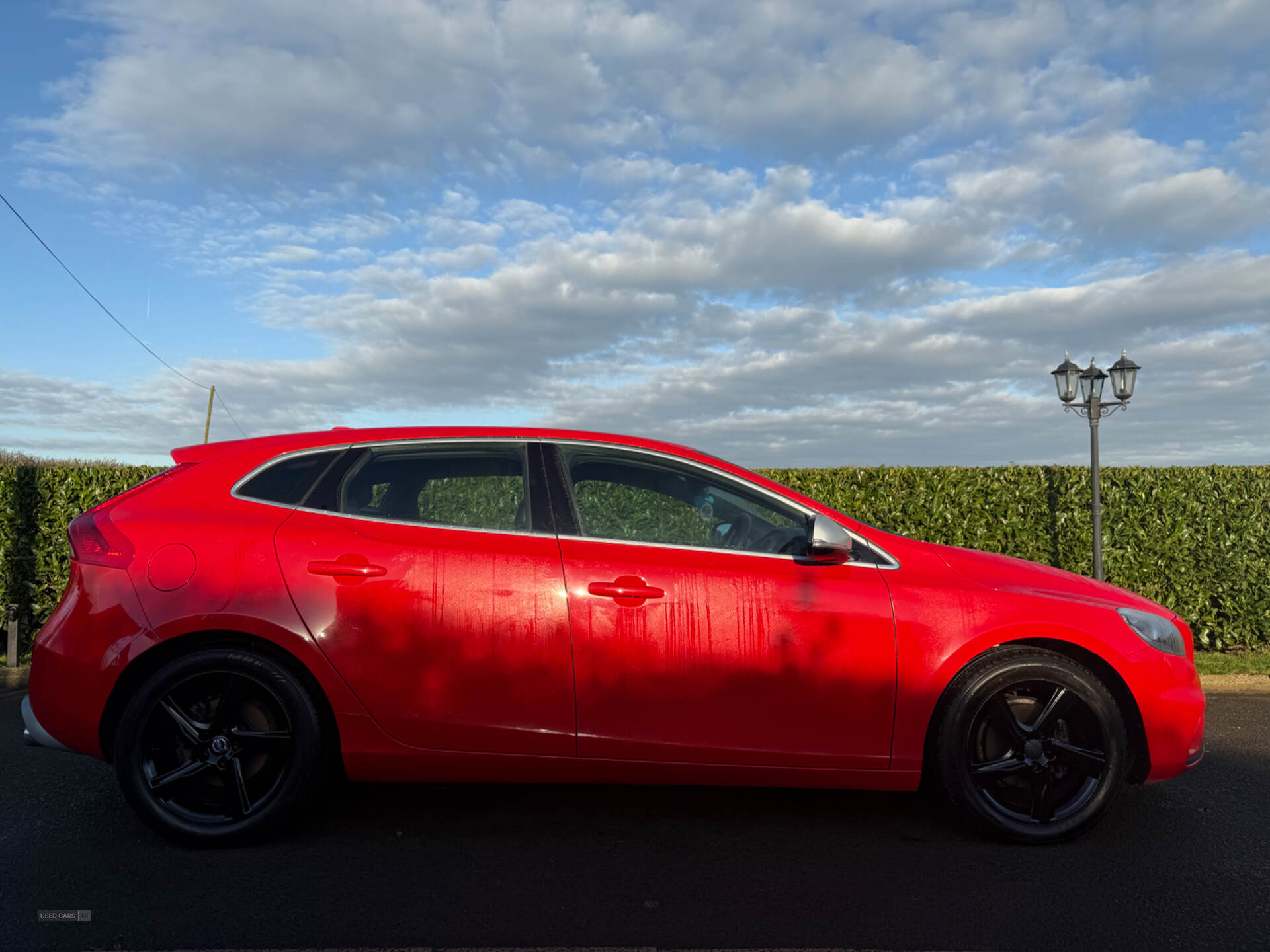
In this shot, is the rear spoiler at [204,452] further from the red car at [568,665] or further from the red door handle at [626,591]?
the red door handle at [626,591]

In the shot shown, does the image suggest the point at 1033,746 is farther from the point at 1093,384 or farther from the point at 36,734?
the point at 1093,384

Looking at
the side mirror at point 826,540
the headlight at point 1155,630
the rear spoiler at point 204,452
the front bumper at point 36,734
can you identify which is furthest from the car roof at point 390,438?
the headlight at point 1155,630

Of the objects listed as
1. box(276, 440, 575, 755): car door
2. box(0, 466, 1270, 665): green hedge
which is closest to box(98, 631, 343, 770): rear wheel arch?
box(276, 440, 575, 755): car door

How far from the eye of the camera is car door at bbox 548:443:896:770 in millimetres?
3664

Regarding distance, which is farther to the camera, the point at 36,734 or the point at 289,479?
the point at 289,479

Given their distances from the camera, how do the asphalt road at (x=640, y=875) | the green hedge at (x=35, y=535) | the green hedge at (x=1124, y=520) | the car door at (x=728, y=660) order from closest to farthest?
1. the asphalt road at (x=640, y=875)
2. the car door at (x=728, y=660)
3. the green hedge at (x=35, y=535)
4. the green hedge at (x=1124, y=520)

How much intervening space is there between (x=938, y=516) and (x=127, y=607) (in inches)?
357

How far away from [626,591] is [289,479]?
1584mm

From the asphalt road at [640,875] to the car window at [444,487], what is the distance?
1363mm

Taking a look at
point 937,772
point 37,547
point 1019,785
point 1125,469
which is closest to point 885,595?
point 937,772

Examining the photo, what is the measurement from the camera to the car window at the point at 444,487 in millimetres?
3941

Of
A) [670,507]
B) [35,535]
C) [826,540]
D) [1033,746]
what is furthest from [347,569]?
[35,535]

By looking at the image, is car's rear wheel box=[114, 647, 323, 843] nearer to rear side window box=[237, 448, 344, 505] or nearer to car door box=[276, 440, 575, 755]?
car door box=[276, 440, 575, 755]

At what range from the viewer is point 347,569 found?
12.3ft
